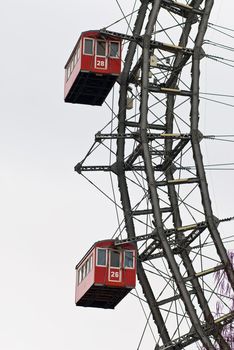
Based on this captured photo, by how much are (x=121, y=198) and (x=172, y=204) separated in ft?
8.72

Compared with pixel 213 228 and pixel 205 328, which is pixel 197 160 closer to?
pixel 213 228

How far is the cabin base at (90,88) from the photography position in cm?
6131

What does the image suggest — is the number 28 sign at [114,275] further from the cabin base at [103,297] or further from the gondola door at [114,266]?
the cabin base at [103,297]

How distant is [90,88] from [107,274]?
843cm

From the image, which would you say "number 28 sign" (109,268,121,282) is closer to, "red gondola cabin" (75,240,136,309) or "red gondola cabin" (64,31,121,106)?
"red gondola cabin" (75,240,136,309)

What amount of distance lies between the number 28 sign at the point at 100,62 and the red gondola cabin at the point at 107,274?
A: 25.1ft

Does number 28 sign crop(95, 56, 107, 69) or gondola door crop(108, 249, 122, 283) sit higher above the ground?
number 28 sign crop(95, 56, 107, 69)

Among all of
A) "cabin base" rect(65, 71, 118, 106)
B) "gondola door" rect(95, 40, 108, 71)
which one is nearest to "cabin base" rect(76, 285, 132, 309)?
"cabin base" rect(65, 71, 118, 106)

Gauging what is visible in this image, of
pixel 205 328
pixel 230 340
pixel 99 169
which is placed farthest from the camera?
pixel 230 340

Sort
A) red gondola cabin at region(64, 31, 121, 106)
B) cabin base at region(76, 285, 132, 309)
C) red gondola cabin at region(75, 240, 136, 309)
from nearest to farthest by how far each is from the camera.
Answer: red gondola cabin at region(75, 240, 136, 309) → cabin base at region(76, 285, 132, 309) → red gondola cabin at region(64, 31, 121, 106)

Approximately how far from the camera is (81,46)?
61969mm

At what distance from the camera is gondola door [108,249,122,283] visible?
5966 cm

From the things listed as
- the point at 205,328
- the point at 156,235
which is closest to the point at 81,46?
the point at 156,235

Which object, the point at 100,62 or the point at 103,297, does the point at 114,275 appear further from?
the point at 100,62
